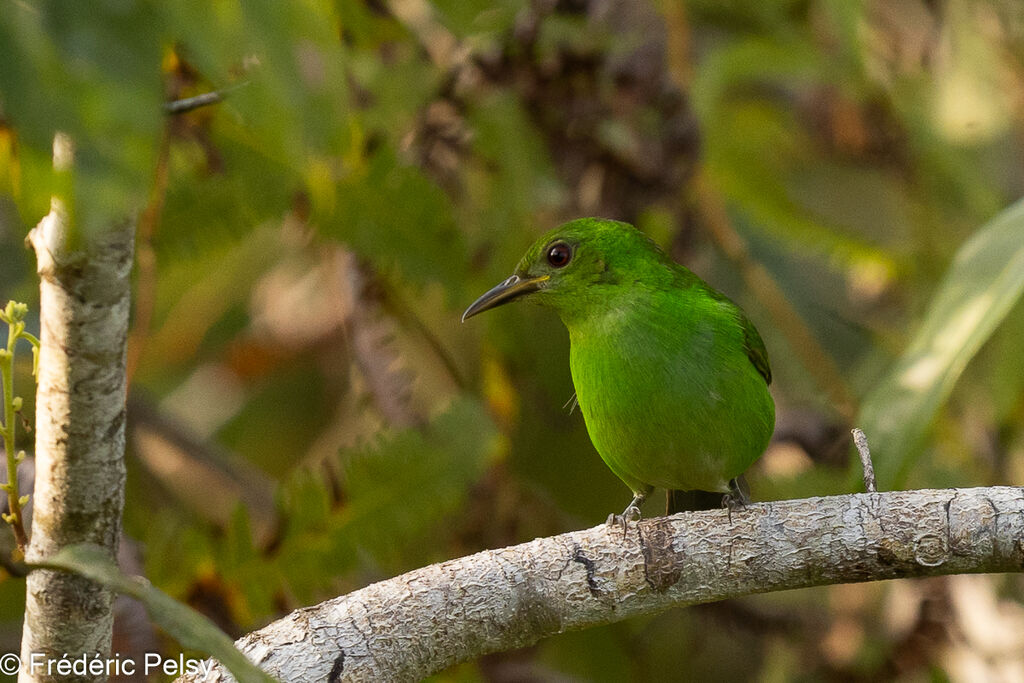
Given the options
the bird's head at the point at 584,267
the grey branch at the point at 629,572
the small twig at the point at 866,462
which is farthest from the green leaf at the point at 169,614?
the bird's head at the point at 584,267

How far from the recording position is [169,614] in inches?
77.2

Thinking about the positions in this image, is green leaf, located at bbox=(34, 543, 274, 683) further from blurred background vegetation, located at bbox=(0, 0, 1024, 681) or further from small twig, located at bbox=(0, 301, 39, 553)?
blurred background vegetation, located at bbox=(0, 0, 1024, 681)

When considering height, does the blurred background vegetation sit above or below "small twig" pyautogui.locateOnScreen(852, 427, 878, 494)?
above

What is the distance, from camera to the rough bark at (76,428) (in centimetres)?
221

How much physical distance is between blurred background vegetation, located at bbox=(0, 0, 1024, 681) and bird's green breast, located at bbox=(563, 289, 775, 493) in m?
0.48

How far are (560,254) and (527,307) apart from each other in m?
1.82

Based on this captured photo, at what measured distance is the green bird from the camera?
3.33 metres

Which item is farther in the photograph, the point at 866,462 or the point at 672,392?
the point at 672,392

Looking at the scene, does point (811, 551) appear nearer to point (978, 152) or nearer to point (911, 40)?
point (978, 152)

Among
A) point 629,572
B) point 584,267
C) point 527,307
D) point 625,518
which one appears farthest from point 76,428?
point 527,307

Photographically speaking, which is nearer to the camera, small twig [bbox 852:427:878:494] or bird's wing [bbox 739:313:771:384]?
small twig [bbox 852:427:878:494]

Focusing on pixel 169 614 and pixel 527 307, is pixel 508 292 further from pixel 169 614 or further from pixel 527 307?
pixel 169 614

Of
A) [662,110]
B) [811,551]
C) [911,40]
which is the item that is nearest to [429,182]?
[662,110]

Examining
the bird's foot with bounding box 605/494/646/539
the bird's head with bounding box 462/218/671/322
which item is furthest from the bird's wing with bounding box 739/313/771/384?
the bird's foot with bounding box 605/494/646/539
